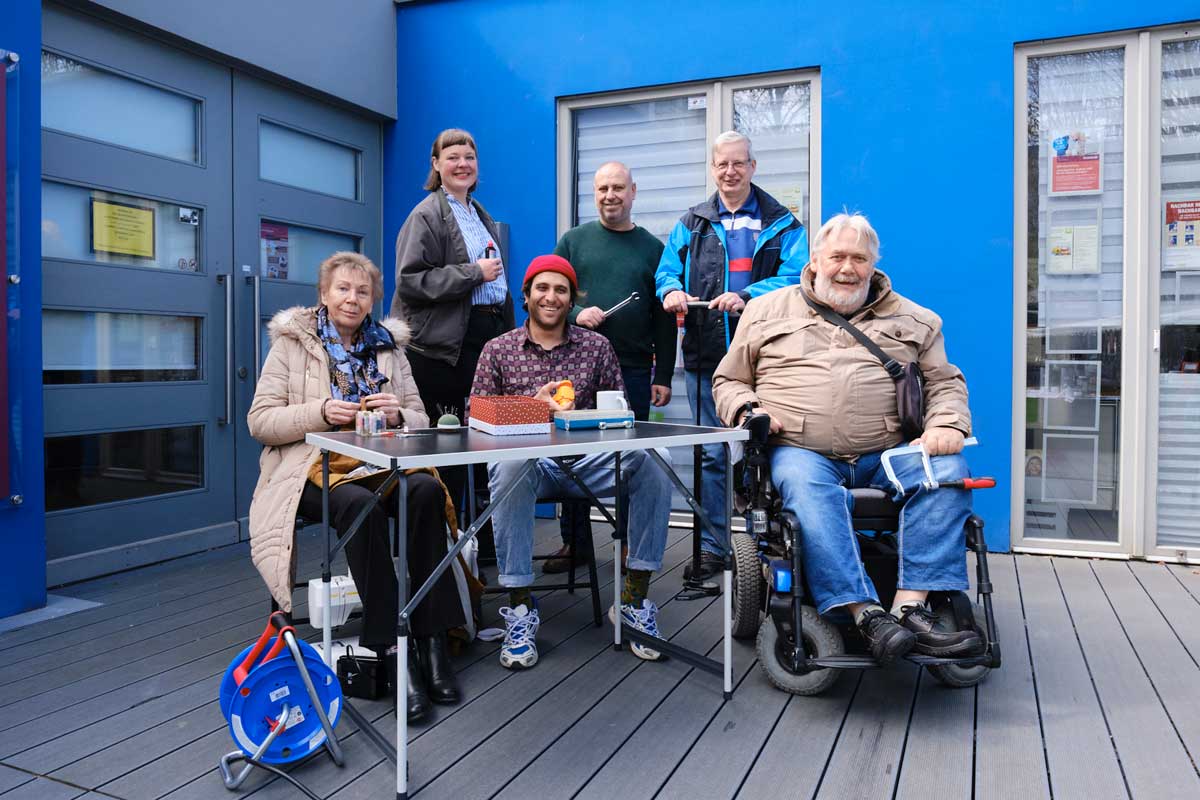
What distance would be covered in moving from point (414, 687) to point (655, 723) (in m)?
0.62

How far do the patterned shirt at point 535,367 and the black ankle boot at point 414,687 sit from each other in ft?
2.95

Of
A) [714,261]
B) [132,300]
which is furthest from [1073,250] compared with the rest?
[132,300]

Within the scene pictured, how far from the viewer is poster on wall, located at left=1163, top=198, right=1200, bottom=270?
12.7ft

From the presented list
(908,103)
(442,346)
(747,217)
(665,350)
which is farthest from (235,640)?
(908,103)

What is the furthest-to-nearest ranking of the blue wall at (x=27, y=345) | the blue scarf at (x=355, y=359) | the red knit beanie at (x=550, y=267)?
the blue wall at (x=27, y=345) → the red knit beanie at (x=550, y=267) → the blue scarf at (x=355, y=359)

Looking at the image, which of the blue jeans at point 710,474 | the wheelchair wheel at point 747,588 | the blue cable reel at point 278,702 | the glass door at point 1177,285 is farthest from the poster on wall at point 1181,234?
the blue cable reel at point 278,702

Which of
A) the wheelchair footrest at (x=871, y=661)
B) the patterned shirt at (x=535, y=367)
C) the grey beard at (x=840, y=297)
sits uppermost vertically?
the grey beard at (x=840, y=297)

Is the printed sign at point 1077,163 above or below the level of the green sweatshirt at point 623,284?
above

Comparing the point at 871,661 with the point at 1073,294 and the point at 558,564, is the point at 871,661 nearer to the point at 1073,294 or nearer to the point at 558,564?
the point at 558,564

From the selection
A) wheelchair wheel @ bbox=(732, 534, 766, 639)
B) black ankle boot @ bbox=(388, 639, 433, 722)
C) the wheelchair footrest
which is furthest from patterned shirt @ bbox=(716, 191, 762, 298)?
black ankle boot @ bbox=(388, 639, 433, 722)

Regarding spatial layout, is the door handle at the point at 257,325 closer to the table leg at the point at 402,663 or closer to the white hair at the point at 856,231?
the table leg at the point at 402,663

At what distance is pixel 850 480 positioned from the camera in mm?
2654

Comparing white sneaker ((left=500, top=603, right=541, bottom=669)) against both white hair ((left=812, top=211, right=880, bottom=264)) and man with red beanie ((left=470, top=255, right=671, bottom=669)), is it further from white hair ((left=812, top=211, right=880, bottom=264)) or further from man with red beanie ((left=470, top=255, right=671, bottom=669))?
white hair ((left=812, top=211, right=880, bottom=264))

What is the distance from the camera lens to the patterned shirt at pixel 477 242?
3.58 meters
